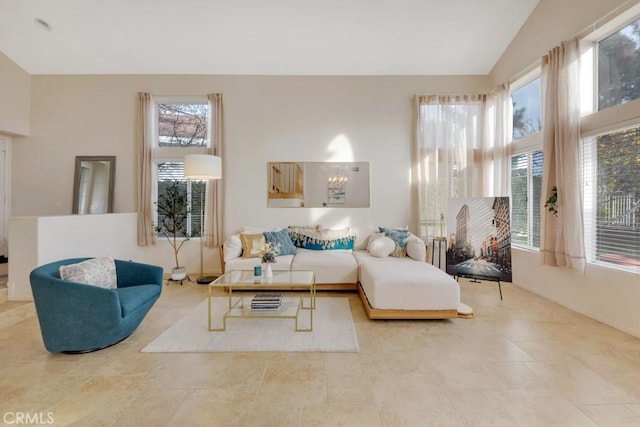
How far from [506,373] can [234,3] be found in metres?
4.93

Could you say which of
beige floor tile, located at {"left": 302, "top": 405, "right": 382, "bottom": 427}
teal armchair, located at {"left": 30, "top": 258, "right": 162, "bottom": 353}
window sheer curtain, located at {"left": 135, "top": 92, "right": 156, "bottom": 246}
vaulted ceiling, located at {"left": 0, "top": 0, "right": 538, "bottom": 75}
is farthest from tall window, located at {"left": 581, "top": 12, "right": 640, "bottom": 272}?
window sheer curtain, located at {"left": 135, "top": 92, "right": 156, "bottom": 246}

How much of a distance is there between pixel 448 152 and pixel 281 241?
3.23 meters

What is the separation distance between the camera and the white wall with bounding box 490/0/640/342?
2.80 meters

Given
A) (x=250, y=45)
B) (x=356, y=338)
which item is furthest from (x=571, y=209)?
(x=250, y=45)

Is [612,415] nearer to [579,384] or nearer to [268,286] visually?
[579,384]

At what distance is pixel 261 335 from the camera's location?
2.69m

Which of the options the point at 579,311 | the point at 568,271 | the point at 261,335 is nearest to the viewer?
the point at 261,335

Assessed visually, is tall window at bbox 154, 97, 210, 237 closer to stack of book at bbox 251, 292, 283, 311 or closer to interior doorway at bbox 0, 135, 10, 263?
interior doorway at bbox 0, 135, 10, 263

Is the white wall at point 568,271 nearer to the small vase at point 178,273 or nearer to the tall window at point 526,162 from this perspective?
the tall window at point 526,162

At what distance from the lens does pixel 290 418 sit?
165 centimetres

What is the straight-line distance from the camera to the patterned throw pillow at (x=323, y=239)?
15.0 ft

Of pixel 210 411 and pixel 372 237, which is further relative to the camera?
pixel 372 237

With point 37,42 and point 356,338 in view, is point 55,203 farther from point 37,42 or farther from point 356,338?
point 356,338

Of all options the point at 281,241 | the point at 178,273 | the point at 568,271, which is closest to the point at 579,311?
the point at 568,271
